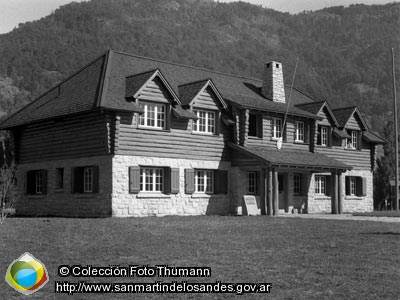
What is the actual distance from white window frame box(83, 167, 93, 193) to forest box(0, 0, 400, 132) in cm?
6573

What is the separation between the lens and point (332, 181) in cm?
3300

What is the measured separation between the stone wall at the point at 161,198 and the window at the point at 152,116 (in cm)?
160

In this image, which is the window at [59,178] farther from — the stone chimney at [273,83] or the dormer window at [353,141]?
the dormer window at [353,141]

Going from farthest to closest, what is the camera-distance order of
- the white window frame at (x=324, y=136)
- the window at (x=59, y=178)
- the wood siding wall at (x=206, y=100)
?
the white window frame at (x=324, y=136), the wood siding wall at (x=206, y=100), the window at (x=59, y=178)

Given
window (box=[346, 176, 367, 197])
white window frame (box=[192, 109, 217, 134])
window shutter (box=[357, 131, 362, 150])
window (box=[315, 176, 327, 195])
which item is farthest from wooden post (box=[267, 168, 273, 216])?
window shutter (box=[357, 131, 362, 150])

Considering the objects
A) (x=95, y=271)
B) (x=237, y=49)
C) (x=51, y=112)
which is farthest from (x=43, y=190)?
(x=237, y=49)

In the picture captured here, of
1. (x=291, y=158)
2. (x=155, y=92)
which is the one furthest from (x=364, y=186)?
(x=155, y=92)

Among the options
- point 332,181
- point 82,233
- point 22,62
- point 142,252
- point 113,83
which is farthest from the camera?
point 22,62

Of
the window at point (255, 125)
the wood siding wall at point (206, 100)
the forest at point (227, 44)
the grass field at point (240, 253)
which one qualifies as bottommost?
the grass field at point (240, 253)

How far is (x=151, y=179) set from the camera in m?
27.7

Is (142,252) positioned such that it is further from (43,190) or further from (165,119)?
(43,190)

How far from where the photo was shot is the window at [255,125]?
105ft

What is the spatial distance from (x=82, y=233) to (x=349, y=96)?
107159mm

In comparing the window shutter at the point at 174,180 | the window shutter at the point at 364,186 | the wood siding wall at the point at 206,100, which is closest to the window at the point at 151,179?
the window shutter at the point at 174,180
